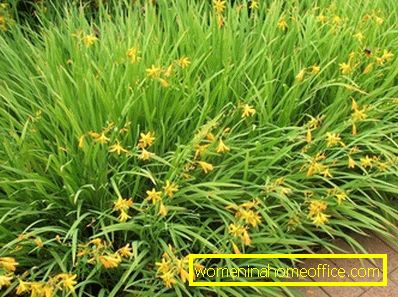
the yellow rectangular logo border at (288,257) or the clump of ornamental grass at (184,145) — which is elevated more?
the clump of ornamental grass at (184,145)

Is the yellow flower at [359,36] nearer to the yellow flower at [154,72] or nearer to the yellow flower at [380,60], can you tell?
the yellow flower at [380,60]

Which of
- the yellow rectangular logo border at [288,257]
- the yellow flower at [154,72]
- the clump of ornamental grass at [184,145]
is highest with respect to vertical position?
the yellow flower at [154,72]

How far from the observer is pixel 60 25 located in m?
2.43

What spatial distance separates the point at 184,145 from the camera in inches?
69.4

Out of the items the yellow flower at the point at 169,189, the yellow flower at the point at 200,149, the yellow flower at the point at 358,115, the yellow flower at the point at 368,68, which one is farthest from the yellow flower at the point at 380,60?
the yellow flower at the point at 169,189

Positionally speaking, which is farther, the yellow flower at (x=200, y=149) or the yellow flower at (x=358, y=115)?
the yellow flower at (x=358, y=115)

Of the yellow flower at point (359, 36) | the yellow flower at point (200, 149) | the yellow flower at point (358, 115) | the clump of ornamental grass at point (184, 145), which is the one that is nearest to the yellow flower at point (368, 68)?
the clump of ornamental grass at point (184, 145)

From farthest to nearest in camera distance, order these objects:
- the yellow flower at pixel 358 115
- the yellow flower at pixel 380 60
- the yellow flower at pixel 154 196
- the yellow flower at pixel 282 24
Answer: the yellow flower at pixel 282 24
the yellow flower at pixel 380 60
the yellow flower at pixel 358 115
the yellow flower at pixel 154 196

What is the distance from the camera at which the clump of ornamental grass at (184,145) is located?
63.9 inches

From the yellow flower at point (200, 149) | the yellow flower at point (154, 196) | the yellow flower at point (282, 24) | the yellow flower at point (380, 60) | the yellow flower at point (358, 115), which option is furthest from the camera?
the yellow flower at point (282, 24)

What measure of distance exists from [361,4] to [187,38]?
1026 mm

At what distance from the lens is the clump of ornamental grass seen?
1623 mm

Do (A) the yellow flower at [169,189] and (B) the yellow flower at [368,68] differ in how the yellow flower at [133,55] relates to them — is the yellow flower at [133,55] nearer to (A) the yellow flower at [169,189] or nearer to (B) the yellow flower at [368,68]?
(A) the yellow flower at [169,189]

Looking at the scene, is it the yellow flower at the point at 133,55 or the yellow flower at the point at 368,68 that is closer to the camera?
the yellow flower at the point at 133,55
